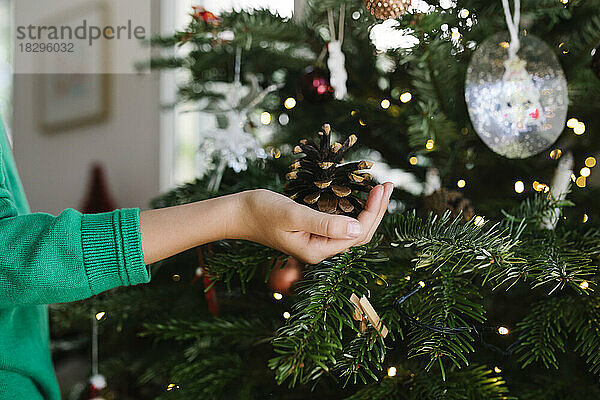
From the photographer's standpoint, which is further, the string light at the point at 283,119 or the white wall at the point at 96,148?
the white wall at the point at 96,148

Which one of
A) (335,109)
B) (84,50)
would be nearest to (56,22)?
(84,50)

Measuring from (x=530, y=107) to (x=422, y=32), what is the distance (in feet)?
0.48

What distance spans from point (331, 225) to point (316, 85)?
0.36 m

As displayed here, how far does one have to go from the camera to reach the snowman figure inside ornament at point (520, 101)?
60cm

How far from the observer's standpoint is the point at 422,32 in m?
0.57

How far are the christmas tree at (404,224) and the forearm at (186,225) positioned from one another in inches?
2.5

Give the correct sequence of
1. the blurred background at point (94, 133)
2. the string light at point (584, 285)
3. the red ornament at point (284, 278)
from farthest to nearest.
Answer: the blurred background at point (94, 133) → the red ornament at point (284, 278) → the string light at point (584, 285)

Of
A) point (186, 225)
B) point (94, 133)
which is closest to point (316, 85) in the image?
point (186, 225)

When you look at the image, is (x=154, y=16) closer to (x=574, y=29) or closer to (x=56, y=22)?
(x=56, y=22)

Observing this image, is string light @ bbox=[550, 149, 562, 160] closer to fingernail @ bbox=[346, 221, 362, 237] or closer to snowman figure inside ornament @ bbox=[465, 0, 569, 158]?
snowman figure inside ornament @ bbox=[465, 0, 569, 158]

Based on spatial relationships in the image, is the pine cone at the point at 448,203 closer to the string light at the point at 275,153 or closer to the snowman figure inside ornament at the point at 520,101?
the snowman figure inside ornament at the point at 520,101

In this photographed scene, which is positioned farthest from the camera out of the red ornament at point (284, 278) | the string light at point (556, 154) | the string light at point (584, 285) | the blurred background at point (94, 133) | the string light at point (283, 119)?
the blurred background at point (94, 133)

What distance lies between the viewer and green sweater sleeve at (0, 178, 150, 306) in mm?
411

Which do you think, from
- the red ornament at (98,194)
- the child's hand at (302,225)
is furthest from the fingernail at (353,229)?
the red ornament at (98,194)
